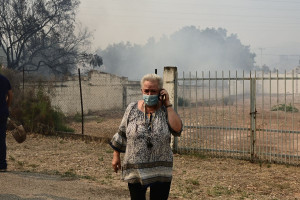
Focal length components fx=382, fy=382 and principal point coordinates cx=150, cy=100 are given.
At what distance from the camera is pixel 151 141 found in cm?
329

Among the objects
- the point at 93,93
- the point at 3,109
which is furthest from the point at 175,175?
the point at 93,93

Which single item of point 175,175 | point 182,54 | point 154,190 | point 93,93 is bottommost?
point 175,175

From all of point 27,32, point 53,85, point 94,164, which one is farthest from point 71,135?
point 27,32

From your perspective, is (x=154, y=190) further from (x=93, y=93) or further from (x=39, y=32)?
(x=39, y=32)

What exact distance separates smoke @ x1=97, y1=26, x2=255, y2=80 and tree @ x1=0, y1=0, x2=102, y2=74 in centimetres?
3602

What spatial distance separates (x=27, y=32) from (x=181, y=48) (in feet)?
175

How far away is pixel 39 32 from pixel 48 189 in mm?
22553

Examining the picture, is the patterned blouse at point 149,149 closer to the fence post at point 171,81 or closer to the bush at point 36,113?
the fence post at point 171,81

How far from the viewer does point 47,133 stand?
1192 centimetres

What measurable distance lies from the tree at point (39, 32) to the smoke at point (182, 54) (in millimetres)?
36016

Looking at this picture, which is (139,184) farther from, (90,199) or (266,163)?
(266,163)

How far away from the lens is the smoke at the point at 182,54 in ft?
226

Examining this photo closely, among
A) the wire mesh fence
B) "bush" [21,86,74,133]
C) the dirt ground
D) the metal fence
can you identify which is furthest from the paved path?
the wire mesh fence

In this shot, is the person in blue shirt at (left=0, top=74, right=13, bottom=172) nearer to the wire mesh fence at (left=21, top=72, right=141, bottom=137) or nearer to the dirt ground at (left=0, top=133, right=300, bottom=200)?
the dirt ground at (left=0, top=133, right=300, bottom=200)
